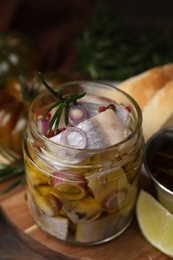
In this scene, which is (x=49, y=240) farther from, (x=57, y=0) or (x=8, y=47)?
(x=57, y=0)

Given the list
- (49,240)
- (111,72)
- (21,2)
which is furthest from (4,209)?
(21,2)

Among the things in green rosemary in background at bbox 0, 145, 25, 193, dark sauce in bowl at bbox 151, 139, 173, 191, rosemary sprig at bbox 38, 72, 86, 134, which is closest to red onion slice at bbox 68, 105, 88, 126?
rosemary sprig at bbox 38, 72, 86, 134

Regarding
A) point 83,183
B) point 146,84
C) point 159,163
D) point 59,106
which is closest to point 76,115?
point 59,106

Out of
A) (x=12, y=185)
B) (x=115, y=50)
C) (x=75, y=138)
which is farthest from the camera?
(x=115, y=50)

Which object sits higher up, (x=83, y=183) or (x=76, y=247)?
(x=83, y=183)

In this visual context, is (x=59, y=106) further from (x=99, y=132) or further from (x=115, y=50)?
(x=115, y=50)

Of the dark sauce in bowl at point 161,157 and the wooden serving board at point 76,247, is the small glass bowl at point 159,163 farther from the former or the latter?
the wooden serving board at point 76,247

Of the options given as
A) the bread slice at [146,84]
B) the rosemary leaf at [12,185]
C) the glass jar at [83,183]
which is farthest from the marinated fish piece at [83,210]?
the bread slice at [146,84]
